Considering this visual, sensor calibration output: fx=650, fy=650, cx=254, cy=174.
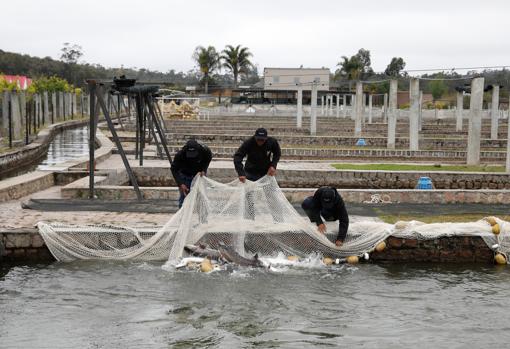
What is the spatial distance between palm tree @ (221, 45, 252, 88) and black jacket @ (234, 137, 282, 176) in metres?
66.3

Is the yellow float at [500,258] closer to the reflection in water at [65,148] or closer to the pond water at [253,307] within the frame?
the pond water at [253,307]

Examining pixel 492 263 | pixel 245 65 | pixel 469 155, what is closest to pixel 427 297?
pixel 492 263

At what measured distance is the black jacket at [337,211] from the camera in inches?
350

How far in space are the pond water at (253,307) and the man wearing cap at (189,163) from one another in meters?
1.51

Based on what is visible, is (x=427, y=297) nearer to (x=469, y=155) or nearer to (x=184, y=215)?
(x=184, y=215)

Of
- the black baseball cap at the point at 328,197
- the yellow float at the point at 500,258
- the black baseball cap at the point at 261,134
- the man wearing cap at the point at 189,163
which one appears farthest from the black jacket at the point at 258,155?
the yellow float at the point at 500,258

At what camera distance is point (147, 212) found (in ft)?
35.2

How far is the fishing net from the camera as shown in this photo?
8.95 meters

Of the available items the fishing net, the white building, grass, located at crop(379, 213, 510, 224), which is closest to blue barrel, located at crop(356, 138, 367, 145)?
grass, located at crop(379, 213, 510, 224)

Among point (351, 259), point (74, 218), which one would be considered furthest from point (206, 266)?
point (74, 218)

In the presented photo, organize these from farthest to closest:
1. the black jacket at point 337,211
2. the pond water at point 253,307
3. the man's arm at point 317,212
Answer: the man's arm at point 317,212, the black jacket at point 337,211, the pond water at point 253,307

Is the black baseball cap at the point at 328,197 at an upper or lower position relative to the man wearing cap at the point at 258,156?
lower

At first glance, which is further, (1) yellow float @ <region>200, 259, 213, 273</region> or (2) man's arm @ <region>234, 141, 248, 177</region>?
(2) man's arm @ <region>234, 141, 248, 177</region>

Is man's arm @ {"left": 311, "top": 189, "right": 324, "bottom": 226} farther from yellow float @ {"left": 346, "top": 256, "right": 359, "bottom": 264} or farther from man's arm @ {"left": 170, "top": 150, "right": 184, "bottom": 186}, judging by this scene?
man's arm @ {"left": 170, "top": 150, "right": 184, "bottom": 186}
